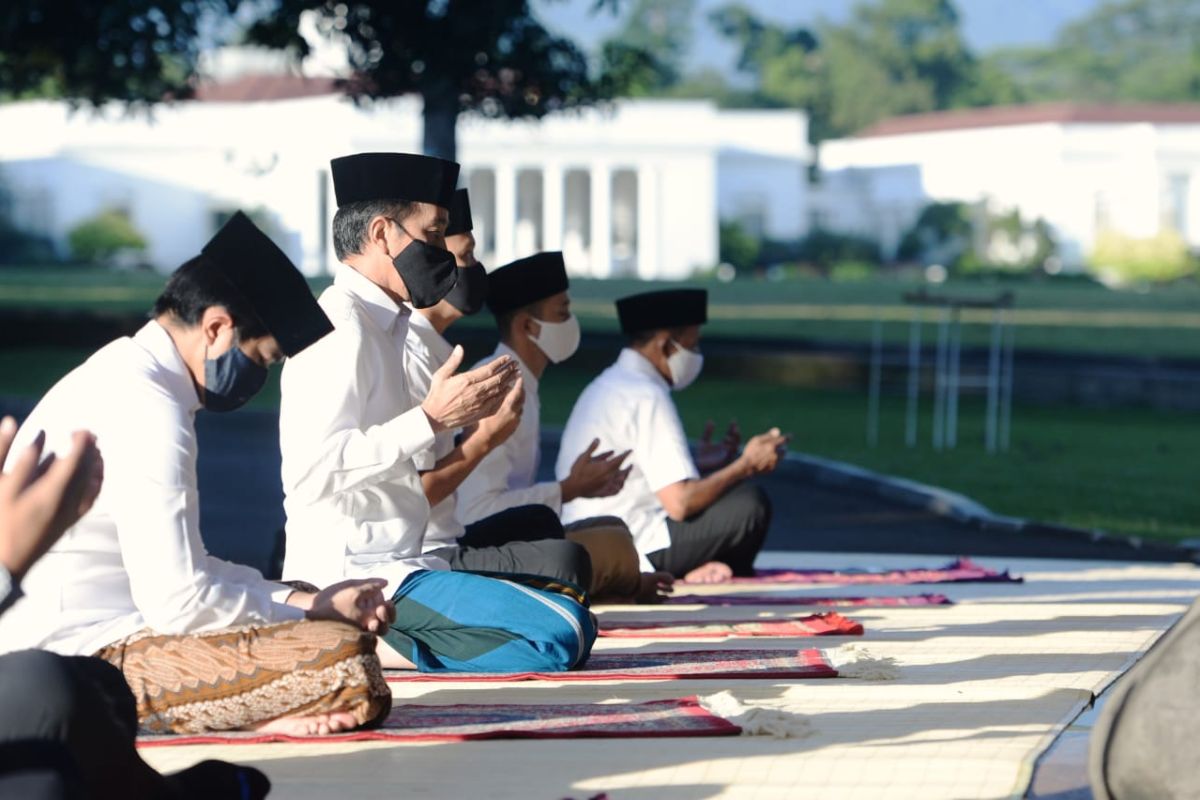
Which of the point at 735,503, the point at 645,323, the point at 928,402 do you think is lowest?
the point at 928,402

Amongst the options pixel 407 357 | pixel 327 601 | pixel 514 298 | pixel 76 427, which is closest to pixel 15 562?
pixel 76 427

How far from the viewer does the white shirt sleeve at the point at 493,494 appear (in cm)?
685

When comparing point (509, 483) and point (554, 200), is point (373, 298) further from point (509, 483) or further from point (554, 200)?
point (554, 200)

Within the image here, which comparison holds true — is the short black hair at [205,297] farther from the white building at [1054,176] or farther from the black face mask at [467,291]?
the white building at [1054,176]

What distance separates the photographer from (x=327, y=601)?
4719mm

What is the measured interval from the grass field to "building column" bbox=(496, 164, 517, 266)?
52.7 feet

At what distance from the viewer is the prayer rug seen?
7332 millimetres

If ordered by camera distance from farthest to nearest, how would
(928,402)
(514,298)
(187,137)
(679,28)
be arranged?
(679,28) → (187,137) → (928,402) → (514,298)

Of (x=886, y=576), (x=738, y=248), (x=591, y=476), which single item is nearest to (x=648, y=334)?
(x=591, y=476)

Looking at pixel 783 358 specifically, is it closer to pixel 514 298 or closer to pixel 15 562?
pixel 514 298

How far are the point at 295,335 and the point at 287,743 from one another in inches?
36.1

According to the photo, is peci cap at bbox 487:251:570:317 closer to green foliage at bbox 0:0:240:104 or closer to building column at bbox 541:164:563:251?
green foliage at bbox 0:0:240:104

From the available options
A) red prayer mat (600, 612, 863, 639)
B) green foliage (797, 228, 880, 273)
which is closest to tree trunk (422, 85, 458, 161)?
red prayer mat (600, 612, 863, 639)

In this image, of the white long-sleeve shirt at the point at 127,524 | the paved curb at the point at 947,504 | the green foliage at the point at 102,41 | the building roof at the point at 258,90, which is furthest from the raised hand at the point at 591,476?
the building roof at the point at 258,90
